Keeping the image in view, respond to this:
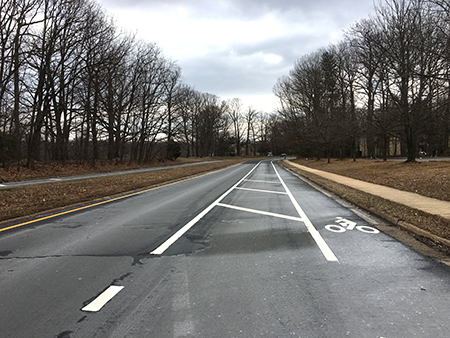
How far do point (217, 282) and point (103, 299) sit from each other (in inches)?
54.9

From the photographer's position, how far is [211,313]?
3.35 metres

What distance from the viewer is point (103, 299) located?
12.0ft

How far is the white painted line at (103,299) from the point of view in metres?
3.45

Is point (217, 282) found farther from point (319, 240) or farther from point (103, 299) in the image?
point (319, 240)

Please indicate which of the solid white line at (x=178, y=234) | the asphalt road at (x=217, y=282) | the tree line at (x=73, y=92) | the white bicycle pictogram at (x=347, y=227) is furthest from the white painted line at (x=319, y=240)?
the tree line at (x=73, y=92)

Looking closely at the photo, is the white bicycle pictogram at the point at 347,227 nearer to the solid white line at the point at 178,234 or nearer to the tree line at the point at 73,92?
the solid white line at the point at 178,234

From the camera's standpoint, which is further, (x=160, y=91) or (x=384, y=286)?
(x=160, y=91)

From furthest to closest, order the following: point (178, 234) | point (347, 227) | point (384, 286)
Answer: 1. point (347, 227)
2. point (178, 234)
3. point (384, 286)

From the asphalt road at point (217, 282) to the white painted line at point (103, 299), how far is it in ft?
0.08

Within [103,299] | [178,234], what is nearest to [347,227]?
[178,234]

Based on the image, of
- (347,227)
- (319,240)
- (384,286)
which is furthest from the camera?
(347,227)

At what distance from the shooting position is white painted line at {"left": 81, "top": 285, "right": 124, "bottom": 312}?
3.45m

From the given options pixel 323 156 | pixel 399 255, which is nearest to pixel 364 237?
pixel 399 255

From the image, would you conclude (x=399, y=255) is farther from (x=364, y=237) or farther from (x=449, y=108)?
(x=449, y=108)
